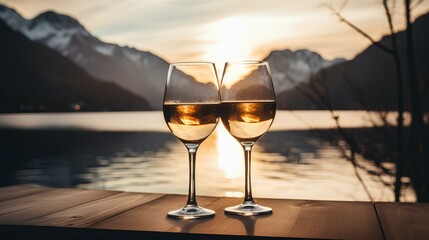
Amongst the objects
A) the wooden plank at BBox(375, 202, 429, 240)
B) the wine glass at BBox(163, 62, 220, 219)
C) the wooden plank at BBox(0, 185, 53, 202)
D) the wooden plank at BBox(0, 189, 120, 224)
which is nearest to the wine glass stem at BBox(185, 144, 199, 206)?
the wine glass at BBox(163, 62, 220, 219)

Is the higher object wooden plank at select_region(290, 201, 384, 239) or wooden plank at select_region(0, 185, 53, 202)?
wooden plank at select_region(0, 185, 53, 202)

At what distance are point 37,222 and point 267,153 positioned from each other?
188ft

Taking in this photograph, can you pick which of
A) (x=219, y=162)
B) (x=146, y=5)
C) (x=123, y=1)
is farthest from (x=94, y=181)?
(x=123, y=1)

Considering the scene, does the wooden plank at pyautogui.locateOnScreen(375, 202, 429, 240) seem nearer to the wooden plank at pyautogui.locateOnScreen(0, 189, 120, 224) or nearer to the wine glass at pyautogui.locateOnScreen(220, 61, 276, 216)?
the wine glass at pyautogui.locateOnScreen(220, 61, 276, 216)

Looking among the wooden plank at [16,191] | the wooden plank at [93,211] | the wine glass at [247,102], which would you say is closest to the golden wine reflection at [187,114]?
the wine glass at [247,102]

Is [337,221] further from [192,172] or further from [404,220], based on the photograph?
[192,172]

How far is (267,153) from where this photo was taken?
58844 millimetres

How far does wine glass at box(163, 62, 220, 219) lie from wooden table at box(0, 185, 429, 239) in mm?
154

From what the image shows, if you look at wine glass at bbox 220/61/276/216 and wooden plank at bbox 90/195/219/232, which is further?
wine glass at bbox 220/61/276/216

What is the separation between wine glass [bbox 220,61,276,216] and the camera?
196 centimetres

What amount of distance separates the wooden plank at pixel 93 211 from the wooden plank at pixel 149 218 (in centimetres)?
4

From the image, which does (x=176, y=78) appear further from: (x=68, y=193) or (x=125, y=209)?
(x=68, y=193)

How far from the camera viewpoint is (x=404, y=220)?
6.28ft

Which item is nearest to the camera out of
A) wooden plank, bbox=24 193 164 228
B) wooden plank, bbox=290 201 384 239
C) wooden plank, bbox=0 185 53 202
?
wooden plank, bbox=290 201 384 239
